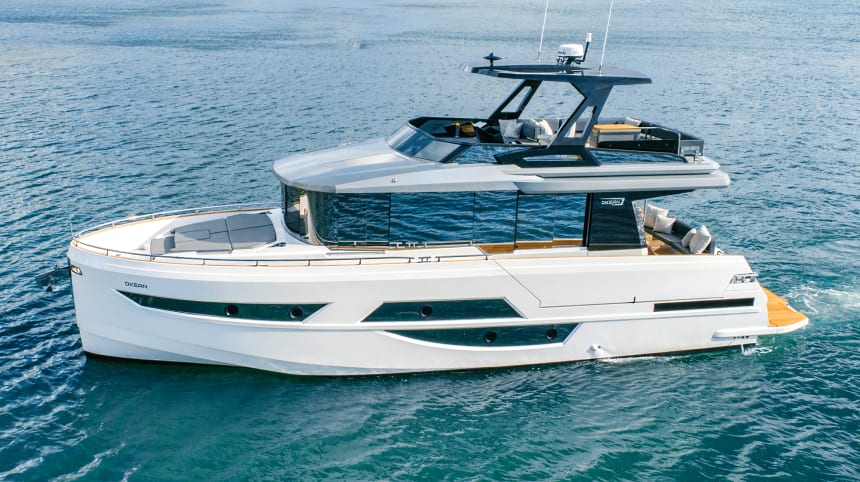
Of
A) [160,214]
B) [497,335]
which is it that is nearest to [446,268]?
[497,335]

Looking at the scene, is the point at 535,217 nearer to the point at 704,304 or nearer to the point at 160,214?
the point at 704,304

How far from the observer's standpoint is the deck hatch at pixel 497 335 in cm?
1249

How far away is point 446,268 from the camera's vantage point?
40.0 feet

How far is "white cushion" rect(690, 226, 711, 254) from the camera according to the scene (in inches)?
532

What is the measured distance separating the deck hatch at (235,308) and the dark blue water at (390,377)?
1420 mm

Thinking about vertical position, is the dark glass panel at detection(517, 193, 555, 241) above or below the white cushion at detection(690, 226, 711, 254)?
above

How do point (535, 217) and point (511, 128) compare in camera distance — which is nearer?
point (535, 217)

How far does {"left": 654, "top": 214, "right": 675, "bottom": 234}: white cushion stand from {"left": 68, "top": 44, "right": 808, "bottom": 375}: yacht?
1269 millimetres

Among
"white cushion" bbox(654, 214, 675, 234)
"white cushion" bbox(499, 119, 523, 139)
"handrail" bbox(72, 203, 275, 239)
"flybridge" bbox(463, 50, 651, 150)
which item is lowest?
"handrail" bbox(72, 203, 275, 239)

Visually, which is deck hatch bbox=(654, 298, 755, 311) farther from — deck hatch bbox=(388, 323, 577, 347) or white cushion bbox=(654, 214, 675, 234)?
white cushion bbox=(654, 214, 675, 234)

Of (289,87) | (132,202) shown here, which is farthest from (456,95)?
(132,202)

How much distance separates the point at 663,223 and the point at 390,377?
6.72 metres

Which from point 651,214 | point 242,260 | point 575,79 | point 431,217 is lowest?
point 242,260

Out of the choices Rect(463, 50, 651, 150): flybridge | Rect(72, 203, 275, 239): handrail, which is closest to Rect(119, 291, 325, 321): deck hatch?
Rect(72, 203, 275, 239): handrail
